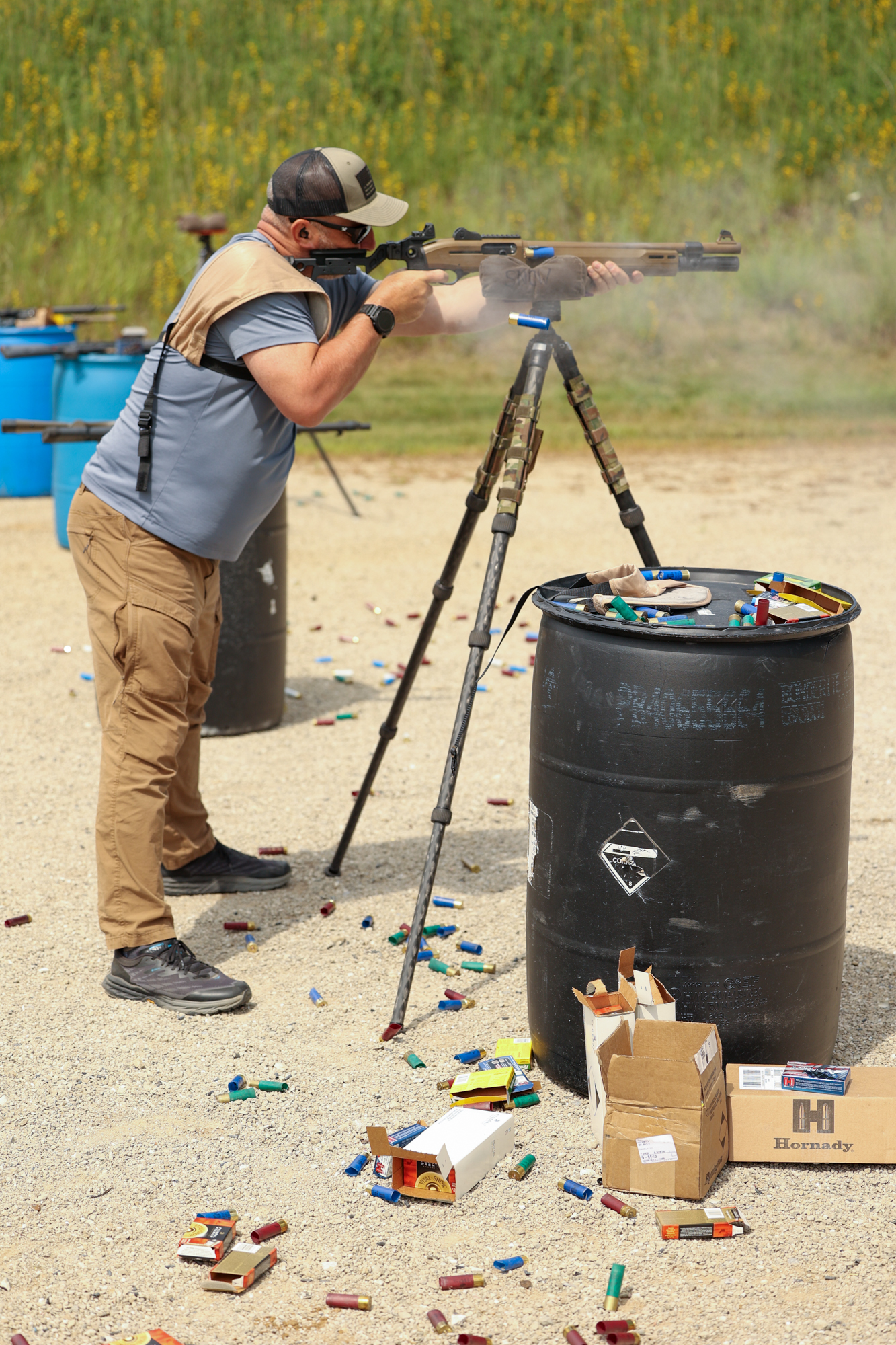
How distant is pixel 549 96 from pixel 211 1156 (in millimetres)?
17856

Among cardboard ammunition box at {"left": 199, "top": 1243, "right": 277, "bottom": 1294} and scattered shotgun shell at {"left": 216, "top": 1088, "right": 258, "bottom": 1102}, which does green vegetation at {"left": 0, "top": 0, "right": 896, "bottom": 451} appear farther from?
cardboard ammunition box at {"left": 199, "top": 1243, "right": 277, "bottom": 1294}

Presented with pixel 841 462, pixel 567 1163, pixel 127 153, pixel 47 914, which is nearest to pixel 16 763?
pixel 47 914

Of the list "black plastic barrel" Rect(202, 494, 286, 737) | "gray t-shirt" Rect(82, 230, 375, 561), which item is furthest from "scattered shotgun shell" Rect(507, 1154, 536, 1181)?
"black plastic barrel" Rect(202, 494, 286, 737)

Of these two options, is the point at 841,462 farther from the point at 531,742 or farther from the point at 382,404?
the point at 531,742

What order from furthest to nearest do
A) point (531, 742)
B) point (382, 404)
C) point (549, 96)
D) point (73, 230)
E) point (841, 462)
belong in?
point (549, 96) < point (73, 230) < point (382, 404) < point (841, 462) < point (531, 742)

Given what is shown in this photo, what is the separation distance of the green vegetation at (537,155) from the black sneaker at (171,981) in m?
9.94

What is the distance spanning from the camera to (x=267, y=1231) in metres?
2.70

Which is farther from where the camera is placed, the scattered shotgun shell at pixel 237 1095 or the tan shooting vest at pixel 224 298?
the tan shooting vest at pixel 224 298

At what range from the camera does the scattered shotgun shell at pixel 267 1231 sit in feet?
8.82

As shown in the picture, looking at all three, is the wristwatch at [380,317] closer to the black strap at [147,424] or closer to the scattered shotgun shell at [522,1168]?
the black strap at [147,424]

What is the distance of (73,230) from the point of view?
15500 millimetres

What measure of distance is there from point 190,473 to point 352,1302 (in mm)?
2038

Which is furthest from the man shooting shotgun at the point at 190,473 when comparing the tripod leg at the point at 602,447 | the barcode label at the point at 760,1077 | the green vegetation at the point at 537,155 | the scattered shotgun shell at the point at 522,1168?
the green vegetation at the point at 537,155

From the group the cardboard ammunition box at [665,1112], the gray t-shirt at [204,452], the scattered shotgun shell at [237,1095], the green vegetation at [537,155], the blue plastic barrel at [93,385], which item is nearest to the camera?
the cardboard ammunition box at [665,1112]
